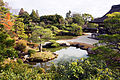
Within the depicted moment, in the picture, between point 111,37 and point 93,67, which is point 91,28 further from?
point 93,67

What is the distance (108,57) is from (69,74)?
8.70 ft

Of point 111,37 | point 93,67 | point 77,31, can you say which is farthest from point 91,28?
point 93,67

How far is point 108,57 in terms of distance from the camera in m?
4.41

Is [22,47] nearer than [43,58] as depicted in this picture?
No

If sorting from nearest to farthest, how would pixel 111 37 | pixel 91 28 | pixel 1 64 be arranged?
pixel 1 64 < pixel 111 37 < pixel 91 28

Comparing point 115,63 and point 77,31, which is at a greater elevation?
point 77,31

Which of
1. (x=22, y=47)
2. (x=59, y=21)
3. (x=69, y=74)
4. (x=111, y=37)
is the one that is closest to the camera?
(x=69, y=74)

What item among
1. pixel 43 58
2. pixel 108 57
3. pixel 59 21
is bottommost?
pixel 43 58

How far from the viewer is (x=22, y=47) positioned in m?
10.1

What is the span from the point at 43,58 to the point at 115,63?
6.24 m

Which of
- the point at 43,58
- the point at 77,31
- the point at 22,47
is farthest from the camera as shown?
the point at 77,31

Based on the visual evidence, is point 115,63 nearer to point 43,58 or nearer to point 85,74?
point 85,74

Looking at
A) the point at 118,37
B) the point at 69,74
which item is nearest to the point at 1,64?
the point at 69,74

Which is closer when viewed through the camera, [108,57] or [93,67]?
[93,67]
